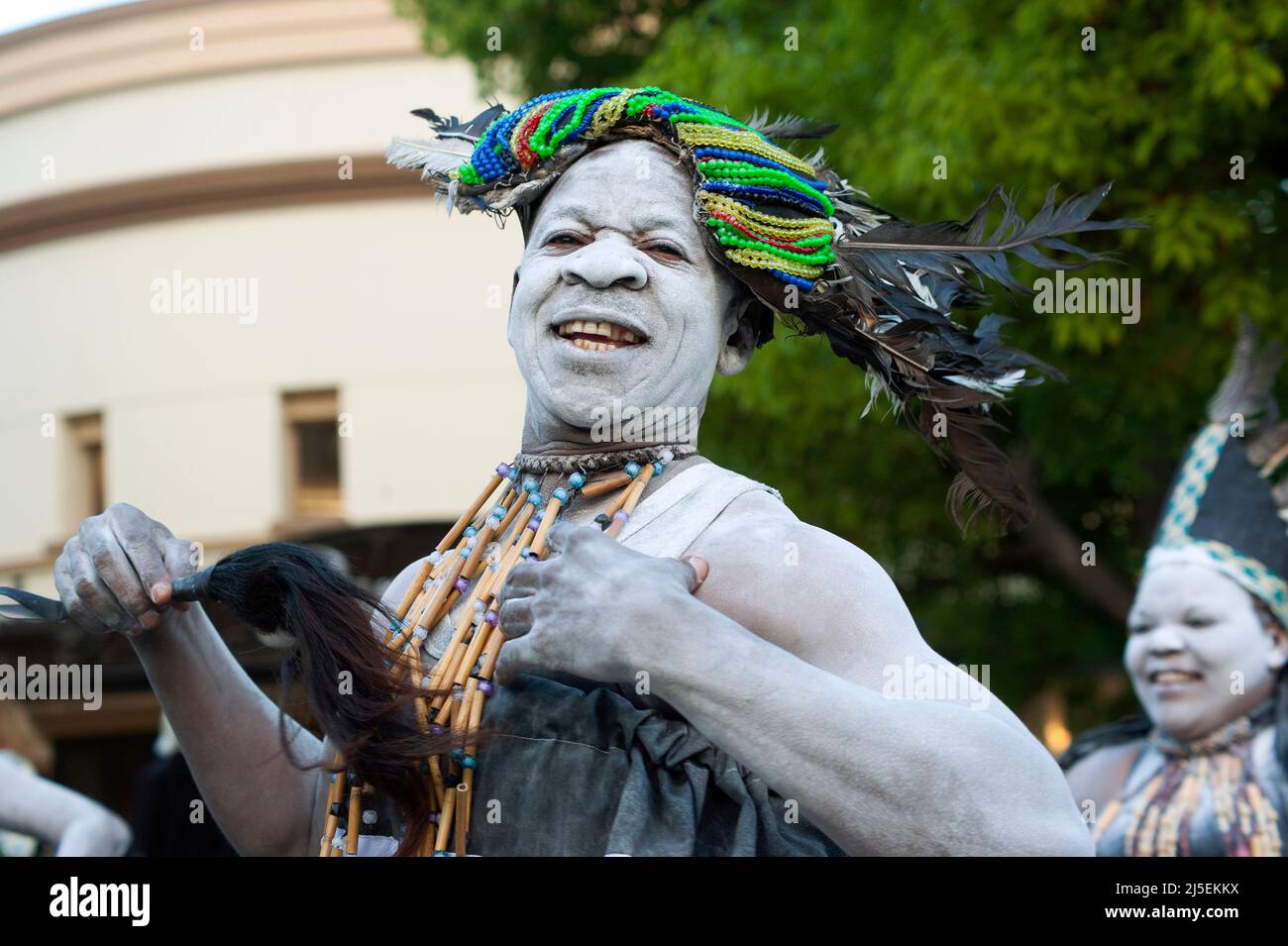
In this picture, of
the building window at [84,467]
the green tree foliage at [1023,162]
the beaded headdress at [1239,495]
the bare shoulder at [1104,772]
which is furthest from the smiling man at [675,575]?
the building window at [84,467]

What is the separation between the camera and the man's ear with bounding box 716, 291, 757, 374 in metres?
2.89

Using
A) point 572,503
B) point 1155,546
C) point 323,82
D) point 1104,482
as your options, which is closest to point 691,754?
point 572,503

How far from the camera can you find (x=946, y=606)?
35.8ft

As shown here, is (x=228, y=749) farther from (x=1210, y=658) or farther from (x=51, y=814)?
(x=1210, y=658)

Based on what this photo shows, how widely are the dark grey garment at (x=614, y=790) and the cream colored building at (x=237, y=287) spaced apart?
11.0 meters

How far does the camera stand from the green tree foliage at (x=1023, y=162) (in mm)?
7094

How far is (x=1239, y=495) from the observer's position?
20.3ft

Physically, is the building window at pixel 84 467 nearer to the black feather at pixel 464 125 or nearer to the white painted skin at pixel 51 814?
the white painted skin at pixel 51 814

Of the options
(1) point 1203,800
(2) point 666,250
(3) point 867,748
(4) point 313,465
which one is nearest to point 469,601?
(2) point 666,250

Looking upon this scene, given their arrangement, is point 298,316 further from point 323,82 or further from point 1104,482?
point 1104,482

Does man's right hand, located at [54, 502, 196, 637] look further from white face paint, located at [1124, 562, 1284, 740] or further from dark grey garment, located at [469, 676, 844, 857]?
white face paint, located at [1124, 562, 1284, 740]

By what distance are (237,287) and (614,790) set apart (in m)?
13.5

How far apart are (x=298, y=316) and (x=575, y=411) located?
39.7 feet

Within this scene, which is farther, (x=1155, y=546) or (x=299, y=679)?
(x=1155, y=546)
